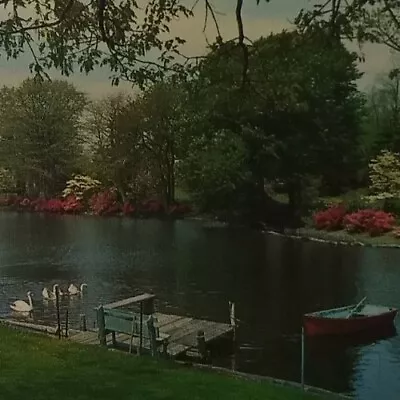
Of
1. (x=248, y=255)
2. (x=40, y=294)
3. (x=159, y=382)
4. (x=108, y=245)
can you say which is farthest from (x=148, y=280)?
(x=159, y=382)

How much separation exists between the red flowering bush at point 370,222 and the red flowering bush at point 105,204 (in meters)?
16.7

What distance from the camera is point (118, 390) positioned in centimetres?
700

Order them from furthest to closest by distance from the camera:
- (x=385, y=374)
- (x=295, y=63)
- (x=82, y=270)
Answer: (x=82, y=270) → (x=385, y=374) → (x=295, y=63)

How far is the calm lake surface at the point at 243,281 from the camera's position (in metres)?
13.1

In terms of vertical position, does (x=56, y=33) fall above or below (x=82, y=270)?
above

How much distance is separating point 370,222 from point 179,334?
16.8 metres

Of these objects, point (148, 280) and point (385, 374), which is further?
point (148, 280)

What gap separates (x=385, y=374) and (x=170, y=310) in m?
6.06

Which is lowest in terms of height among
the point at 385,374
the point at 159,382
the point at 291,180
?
the point at 385,374

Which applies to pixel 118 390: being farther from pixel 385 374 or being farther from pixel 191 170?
pixel 191 170

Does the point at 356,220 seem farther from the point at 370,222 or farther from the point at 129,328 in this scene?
the point at 129,328

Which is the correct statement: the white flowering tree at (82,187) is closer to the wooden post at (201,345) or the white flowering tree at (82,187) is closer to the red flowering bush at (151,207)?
the red flowering bush at (151,207)

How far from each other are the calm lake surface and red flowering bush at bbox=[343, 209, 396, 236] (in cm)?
242

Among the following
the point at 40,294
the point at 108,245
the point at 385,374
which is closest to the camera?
the point at 385,374
